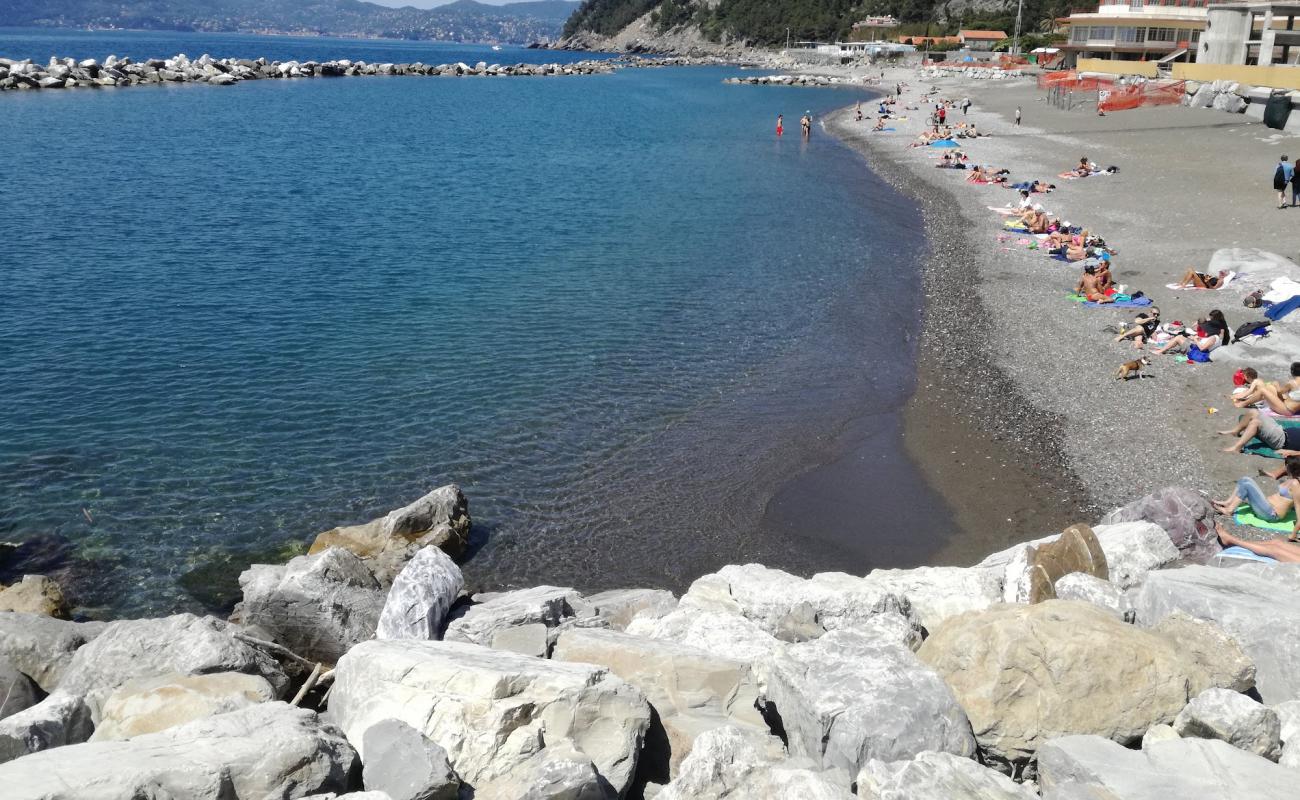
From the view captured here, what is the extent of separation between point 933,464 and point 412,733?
41.3 feet

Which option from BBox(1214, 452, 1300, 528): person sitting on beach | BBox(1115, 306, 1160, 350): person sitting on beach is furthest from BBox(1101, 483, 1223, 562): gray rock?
BBox(1115, 306, 1160, 350): person sitting on beach

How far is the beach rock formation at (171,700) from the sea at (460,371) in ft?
16.3

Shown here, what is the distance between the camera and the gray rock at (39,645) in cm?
954

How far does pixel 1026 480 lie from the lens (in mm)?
16047

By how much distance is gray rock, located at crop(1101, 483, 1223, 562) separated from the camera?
11.6 m

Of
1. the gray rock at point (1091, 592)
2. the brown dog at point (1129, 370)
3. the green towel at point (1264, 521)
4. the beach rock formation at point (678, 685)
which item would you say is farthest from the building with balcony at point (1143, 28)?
the beach rock formation at point (678, 685)

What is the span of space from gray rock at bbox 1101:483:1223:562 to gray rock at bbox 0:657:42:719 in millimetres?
12438

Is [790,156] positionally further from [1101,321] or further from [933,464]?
[933,464]

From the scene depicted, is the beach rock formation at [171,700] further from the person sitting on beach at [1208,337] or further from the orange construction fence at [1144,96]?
the orange construction fence at [1144,96]

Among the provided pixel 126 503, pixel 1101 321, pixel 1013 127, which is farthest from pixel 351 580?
pixel 1013 127

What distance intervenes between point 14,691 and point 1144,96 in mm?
64277

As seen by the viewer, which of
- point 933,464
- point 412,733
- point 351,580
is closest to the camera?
point 412,733

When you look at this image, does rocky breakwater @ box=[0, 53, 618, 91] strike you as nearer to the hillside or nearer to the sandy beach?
the hillside

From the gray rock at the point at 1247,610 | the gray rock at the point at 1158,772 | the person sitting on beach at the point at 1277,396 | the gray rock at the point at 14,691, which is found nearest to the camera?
the gray rock at the point at 1158,772
